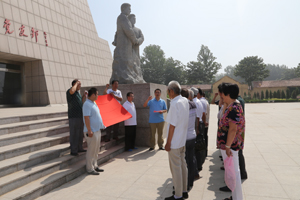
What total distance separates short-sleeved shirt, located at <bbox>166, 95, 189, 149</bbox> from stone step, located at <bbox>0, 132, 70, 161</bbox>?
3139 millimetres

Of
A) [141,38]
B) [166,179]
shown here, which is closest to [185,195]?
[166,179]

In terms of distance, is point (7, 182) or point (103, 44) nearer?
point (7, 182)

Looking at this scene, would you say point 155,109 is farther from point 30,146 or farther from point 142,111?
point 30,146

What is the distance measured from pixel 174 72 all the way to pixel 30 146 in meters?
56.1

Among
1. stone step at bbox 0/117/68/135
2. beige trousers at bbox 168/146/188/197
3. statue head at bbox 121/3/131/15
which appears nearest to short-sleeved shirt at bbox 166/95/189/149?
beige trousers at bbox 168/146/188/197

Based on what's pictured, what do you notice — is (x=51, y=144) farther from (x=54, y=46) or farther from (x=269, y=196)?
(x=54, y=46)

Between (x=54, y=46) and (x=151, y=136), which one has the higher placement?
(x=54, y=46)

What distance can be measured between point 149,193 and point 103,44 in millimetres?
21897

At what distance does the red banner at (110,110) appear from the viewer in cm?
544

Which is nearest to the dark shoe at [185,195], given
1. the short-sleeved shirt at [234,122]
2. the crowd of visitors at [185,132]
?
the crowd of visitors at [185,132]

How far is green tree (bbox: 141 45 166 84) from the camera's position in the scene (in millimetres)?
58094

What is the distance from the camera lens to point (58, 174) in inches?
156

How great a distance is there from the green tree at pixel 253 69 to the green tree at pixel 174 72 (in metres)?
16.2

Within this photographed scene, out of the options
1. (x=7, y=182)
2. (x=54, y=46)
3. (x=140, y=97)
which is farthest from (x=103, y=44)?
(x=7, y=182)
